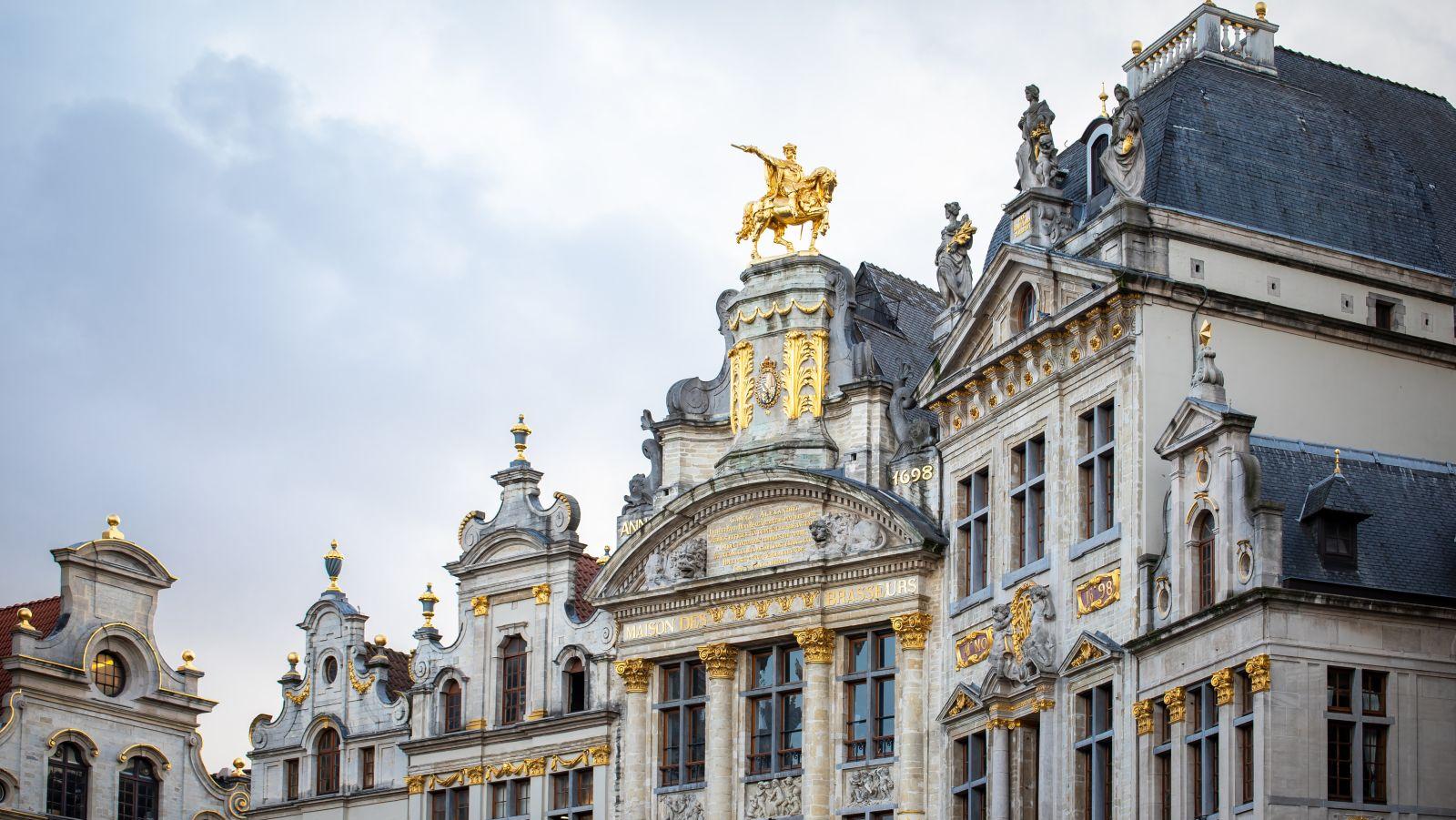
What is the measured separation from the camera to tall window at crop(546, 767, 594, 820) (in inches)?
2024

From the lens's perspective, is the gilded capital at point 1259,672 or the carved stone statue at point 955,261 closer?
the gilded capital at point 1259,672

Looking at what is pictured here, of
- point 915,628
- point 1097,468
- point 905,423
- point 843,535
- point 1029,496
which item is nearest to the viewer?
point 1097,468

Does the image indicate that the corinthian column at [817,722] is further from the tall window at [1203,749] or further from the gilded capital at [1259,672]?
the gilded capital at [1259,672]

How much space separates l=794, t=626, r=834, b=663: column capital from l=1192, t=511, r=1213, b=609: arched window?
10.2 metres

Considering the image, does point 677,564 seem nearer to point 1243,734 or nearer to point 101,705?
point 101,705

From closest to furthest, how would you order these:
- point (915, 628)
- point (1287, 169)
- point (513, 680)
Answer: point (1287, 169) < point (915, 628) < point (513, 680)

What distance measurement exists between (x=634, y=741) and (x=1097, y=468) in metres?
11.8

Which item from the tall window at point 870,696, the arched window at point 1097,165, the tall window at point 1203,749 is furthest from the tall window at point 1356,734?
the tall window at point 870,696

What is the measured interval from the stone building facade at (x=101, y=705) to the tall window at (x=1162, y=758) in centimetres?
2396

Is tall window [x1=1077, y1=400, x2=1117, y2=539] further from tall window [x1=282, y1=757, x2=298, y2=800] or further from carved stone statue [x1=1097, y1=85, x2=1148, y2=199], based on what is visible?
tall window [x1=282, y1=757, x2=298, y2=800]

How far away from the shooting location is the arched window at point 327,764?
55.8m

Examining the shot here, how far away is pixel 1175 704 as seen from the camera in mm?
38906

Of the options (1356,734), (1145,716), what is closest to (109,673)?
(1145,716)

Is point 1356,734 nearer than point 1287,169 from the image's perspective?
Yes
